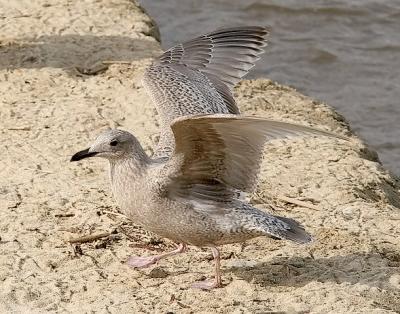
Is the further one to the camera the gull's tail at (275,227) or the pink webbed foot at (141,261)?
the pink webbed foot at (141,261)

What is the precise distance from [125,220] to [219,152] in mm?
1240

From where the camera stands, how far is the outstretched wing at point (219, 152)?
5570 millimetres

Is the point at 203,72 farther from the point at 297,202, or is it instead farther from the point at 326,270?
the point at 326,270

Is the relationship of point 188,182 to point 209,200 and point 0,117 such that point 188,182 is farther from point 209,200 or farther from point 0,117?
point 0,117

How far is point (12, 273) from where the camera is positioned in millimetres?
6270

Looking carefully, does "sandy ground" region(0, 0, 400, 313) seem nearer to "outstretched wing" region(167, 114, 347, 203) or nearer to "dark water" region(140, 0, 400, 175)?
"outstretched wing" region(167, 114, 347, 203)

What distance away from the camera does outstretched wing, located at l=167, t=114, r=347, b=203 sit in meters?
5.57

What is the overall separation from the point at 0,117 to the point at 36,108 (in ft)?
1.06

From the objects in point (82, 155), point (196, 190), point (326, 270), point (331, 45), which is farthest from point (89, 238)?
point (331, 45)

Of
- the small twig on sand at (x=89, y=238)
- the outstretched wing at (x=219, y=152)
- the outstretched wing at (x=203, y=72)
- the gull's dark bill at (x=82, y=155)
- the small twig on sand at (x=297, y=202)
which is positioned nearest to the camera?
the outstretched wing at (x=219, y=152)

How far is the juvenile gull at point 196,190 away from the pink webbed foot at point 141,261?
0.29 meters

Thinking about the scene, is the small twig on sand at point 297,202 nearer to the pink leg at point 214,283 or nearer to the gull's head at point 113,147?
the pink leg at point 214,283

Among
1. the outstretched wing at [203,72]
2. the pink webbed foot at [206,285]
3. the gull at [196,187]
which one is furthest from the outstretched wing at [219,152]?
the outstretched wing at [203,72]

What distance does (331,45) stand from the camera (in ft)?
41.2
